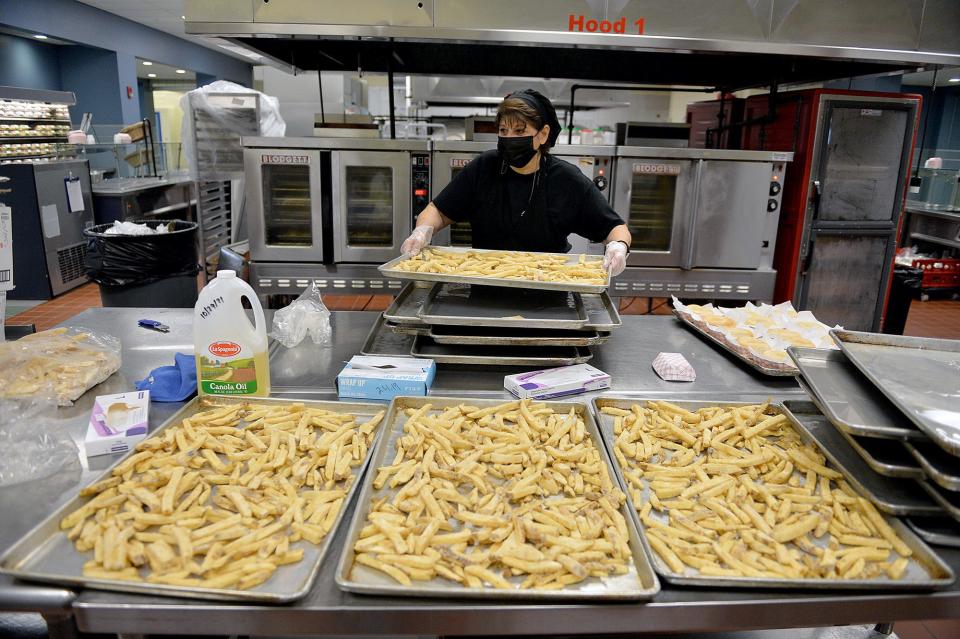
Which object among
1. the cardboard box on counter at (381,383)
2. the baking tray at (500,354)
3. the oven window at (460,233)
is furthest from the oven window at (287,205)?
the cardboard box on counter at (381,383)

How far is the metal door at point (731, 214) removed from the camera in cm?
431

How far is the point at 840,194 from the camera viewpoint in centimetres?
462

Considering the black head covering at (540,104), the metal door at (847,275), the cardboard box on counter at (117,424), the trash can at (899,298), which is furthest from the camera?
the trash can at (899,298)

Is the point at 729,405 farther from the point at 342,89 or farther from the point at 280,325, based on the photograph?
the point at 342,89

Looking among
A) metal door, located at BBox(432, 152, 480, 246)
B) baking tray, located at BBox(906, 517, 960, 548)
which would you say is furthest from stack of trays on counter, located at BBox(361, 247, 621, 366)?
metal door, located at BBox(432, 152, 480, 246)

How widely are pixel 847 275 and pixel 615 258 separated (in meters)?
3.34

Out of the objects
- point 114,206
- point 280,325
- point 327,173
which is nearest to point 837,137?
point 327,173

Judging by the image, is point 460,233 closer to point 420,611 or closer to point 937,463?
point 937,463

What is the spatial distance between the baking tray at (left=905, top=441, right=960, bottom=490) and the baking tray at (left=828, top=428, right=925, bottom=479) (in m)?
0.02

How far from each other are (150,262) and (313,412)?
3.31 metres

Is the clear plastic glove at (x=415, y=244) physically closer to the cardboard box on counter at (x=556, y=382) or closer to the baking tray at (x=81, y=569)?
the cardboard box on counter at (x=556, y=382)

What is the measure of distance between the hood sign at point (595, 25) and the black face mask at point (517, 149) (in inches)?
43.9

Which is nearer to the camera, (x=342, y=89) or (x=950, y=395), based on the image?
(x=950, y=395)

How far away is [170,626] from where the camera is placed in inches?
38.5
